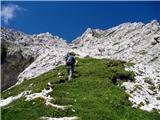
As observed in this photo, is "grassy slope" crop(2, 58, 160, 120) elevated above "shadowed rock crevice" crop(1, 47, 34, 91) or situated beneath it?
situated beneath

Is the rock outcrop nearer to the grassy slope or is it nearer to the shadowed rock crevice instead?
the grassy slope

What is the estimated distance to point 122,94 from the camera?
130 feet

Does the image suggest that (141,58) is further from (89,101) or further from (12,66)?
(89,101)

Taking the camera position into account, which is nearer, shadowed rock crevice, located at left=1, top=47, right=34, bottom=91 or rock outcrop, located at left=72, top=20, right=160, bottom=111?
rock outcrop, located at left=72, top=20, right=160, bottom=111

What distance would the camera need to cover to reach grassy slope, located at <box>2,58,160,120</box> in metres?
31.0

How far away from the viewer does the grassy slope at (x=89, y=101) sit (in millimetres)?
30984

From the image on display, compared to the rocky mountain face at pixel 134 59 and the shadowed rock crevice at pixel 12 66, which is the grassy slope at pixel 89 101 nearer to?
the rocky mountain face at pixel 134 59

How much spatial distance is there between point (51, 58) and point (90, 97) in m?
39.9

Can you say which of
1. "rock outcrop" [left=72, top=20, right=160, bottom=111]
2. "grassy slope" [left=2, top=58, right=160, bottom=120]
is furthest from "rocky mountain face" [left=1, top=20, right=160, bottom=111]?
"grassy slope" [left=2, top=58, right=160, bottom=120]

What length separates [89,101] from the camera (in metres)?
35.4

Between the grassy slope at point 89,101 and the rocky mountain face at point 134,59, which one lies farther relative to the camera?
the rocky mountain face at point 134,59

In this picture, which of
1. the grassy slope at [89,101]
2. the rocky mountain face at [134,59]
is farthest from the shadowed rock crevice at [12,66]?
the grassy slope at [89,101]

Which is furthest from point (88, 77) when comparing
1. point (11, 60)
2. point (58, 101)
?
point (11, 60)

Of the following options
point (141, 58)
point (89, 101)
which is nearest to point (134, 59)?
point (141, 58)
